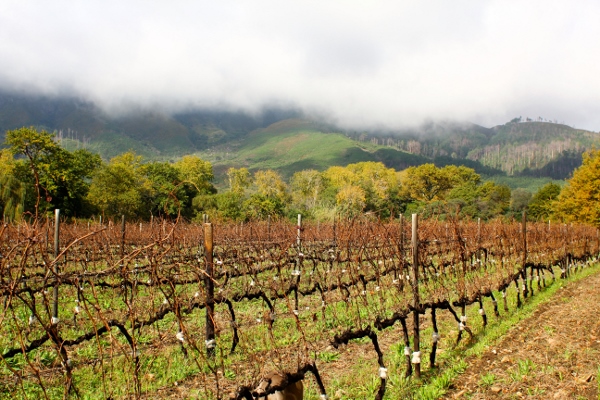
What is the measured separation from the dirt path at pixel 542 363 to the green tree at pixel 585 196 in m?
20.8

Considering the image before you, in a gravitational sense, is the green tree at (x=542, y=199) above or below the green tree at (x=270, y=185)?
below

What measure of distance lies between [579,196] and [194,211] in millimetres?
34396

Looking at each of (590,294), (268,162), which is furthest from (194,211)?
(268,162)

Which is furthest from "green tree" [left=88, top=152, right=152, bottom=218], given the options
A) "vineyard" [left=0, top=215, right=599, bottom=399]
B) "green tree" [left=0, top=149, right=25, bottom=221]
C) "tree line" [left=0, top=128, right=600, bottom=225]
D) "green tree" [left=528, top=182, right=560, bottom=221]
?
"green tree" [left=528, top=182, right=560, bottom=221]

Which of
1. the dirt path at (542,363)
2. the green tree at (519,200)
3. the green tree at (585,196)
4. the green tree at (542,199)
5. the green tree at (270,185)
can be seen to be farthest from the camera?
the green tree at (519,200)

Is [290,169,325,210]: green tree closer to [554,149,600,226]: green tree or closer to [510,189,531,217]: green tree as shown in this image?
[510,189,531,217]: green tree

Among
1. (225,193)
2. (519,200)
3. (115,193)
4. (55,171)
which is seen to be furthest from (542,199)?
(55,171)

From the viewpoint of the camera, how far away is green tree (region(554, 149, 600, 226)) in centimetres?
2447

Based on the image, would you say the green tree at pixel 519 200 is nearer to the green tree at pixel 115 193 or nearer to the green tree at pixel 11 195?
the green tree at pixel 115 193

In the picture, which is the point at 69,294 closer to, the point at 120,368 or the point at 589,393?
the point at 120,368

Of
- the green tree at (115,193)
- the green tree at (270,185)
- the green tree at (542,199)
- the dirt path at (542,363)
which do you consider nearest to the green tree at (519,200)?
the green tree at (542,199)

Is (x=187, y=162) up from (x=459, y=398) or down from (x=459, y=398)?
up

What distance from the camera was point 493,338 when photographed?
6.36 metres

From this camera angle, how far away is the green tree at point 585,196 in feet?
80.3
